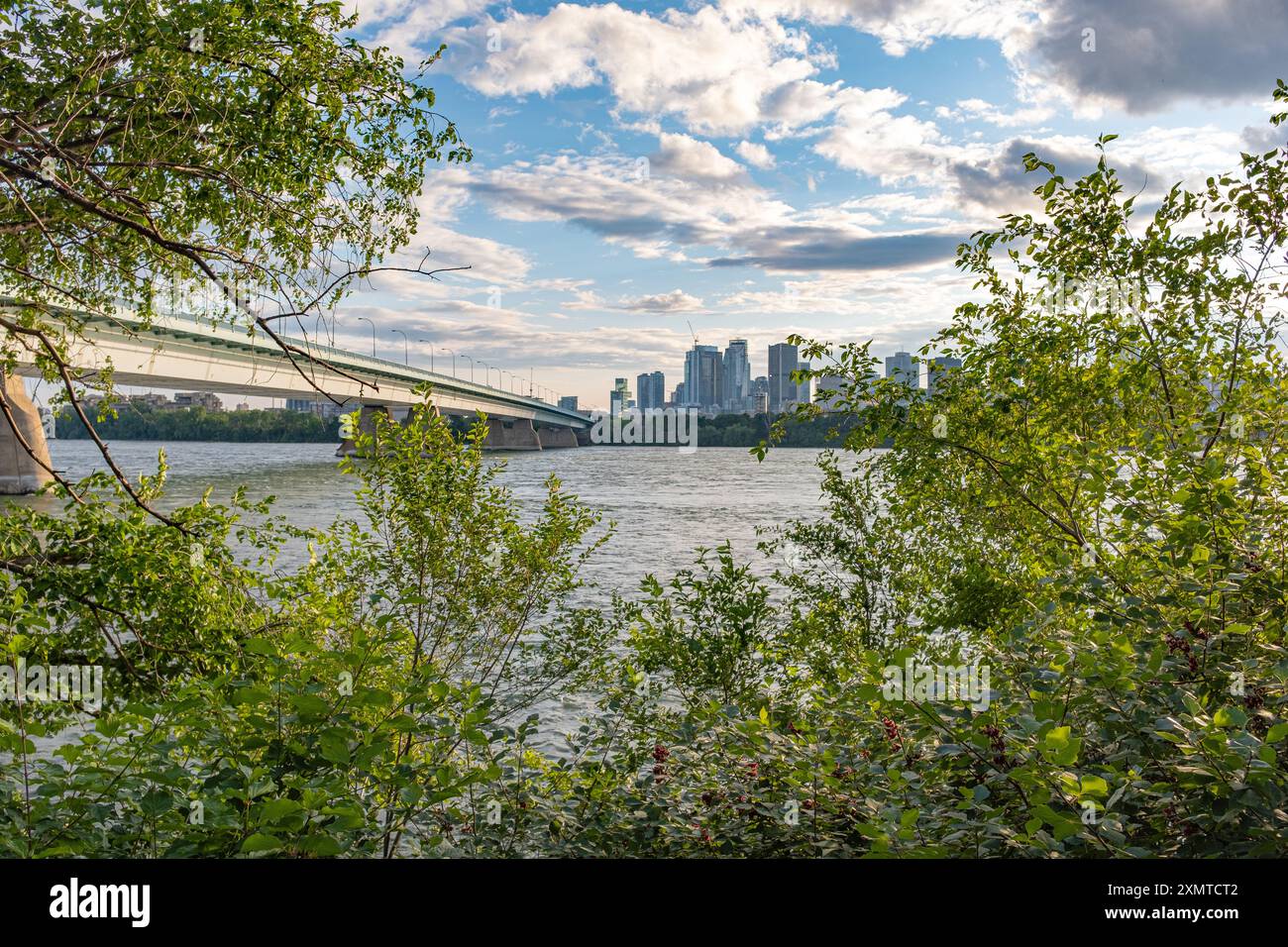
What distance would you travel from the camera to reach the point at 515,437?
112 metres

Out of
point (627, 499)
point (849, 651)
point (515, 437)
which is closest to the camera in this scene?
point (849, 651)

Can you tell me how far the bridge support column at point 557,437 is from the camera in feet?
431

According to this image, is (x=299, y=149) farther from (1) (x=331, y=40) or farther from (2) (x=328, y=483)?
(2) (x=328, y=483)

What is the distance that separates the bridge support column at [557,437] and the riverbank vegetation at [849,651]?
4704 inches

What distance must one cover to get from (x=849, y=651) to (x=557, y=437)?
124 meters

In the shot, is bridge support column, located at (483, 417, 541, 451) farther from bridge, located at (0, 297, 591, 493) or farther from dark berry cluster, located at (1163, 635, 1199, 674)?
dark berry cluster, located at (1163, 635, 1199, 674)

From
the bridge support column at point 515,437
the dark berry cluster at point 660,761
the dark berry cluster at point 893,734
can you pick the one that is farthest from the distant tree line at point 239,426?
the dark berry cluster at point 893,734

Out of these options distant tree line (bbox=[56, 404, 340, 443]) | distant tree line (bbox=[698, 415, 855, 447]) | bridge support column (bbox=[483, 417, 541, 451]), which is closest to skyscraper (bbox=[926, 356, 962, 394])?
distant tree line (bbox=[698, 415, 855, 447])

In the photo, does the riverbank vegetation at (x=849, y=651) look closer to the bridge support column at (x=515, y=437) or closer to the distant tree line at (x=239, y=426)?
the bridge support column at (x=515, y=437)

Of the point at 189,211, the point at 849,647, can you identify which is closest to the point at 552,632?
the point at 849,647

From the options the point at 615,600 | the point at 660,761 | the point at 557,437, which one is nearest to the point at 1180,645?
the point at 660,761

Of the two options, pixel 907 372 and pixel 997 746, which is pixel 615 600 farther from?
pixel 997 746

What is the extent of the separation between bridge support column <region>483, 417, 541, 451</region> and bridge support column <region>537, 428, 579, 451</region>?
1260 cm

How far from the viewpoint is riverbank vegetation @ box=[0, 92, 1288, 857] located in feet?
12.0
